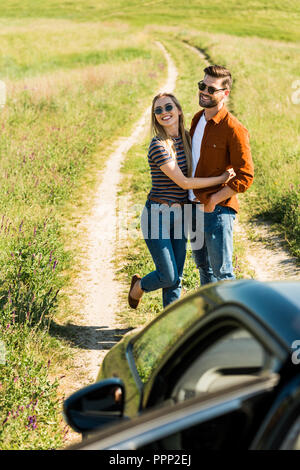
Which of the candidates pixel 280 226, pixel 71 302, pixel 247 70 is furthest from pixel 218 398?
pixel 247 70

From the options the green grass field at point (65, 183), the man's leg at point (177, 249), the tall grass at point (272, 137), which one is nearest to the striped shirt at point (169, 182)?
the man's leg at point (177, 249)

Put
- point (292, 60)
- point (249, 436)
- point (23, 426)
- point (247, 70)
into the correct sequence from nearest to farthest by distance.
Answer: point (249, 436), point (23, 426), point (247, 70), point (292, 60)

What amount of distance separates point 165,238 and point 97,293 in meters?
1.92

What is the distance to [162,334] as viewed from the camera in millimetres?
2652

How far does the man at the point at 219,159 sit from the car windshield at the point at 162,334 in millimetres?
1576

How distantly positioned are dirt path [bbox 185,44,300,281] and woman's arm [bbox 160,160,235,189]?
2.36 meters

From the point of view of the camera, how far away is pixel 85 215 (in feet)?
28.1

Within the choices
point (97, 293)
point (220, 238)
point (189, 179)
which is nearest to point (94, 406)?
point (220, 238)

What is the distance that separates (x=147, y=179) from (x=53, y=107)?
19.3 ft

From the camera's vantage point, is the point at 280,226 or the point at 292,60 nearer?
the point at 280,226

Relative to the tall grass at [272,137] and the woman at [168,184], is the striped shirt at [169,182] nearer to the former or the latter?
the woman at [168,184]

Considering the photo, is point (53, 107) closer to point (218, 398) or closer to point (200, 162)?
point (200, 162)

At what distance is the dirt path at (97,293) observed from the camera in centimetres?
470

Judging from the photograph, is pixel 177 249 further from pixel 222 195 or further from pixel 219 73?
pixel 219 73
